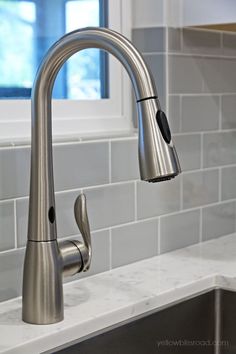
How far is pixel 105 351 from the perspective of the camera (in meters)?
1.08

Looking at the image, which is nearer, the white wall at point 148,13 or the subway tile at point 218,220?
the white wall at point 148,13

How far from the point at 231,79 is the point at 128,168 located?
0.42 meters

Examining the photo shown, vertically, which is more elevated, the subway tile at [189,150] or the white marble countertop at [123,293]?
the subway tile at [189,150]

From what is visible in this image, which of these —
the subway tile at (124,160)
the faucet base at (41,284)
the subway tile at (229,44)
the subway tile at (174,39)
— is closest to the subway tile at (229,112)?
the subway tile at (229,44)

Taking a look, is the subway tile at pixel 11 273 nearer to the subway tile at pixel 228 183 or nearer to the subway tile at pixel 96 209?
the subway tile at pixel 96 209

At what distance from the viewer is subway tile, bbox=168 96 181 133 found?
1472mm

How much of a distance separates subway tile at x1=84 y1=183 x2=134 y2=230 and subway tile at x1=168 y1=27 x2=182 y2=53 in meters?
0.32

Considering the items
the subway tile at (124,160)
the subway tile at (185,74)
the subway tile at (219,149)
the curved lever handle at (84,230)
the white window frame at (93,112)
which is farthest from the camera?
the subway tile at (219,149)

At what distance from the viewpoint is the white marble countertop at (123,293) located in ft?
3.30

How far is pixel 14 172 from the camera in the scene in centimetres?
116

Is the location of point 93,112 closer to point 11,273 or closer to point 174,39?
point 174,39

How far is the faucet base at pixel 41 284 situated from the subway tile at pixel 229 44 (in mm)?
791

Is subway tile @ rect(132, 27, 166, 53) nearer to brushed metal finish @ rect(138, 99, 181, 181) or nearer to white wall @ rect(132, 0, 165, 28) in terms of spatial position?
white wall @ rect(132, 0, 165, 28)

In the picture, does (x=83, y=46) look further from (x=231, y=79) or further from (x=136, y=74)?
(x=231, y=79)
